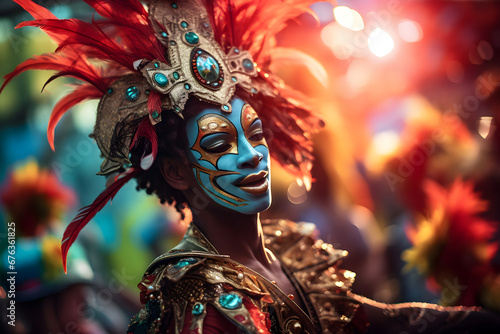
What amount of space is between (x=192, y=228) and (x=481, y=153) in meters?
2.78

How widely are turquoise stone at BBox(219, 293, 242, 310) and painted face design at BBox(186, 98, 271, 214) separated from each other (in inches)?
13.9

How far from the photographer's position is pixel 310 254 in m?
2.21

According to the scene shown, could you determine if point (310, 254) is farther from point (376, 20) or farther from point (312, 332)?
point (376, 20)

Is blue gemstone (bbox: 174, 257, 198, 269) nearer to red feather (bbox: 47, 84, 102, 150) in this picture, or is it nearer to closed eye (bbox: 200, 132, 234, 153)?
closed eye (bbox: 200, 132, 234, 153)

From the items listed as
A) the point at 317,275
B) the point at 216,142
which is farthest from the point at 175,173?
the point at 317,275

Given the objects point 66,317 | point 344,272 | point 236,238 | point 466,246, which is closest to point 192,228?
point 236,238

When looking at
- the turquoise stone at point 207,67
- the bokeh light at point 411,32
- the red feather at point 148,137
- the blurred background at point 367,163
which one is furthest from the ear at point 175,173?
the bokeh light at point 411,32

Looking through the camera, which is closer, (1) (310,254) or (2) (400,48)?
(1) (310,254)

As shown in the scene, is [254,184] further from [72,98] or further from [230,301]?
[72,98]

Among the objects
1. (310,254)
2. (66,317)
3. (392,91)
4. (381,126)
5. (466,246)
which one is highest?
(392,91)

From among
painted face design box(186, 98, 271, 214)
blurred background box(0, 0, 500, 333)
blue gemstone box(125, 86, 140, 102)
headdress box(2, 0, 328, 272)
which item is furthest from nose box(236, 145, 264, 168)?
blurred background box(0, 0, 500, 333)

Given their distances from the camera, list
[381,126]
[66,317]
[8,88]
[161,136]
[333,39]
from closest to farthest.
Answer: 1. [161,136]
2. [66,317]
3. [8,88]
4. [333,39]
5. [381,126]

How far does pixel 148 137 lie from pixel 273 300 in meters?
0.82

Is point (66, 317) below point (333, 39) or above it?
below
